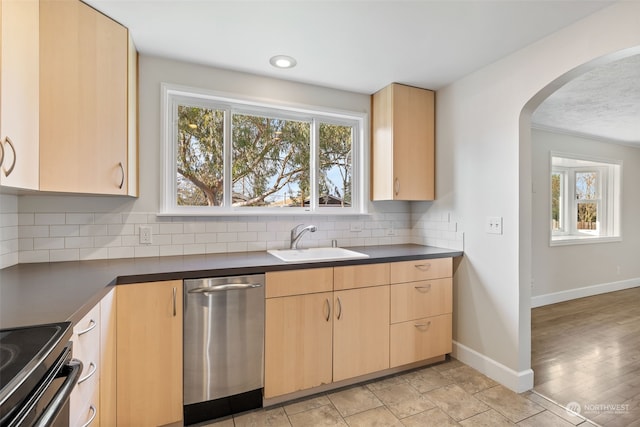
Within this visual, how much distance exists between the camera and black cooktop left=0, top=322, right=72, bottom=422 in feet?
2.05

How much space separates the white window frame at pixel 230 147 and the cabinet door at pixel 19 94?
79 cm

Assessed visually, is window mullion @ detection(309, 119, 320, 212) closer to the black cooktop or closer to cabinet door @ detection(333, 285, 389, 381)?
cabinet door @ detection(333, 285, 389, 381)

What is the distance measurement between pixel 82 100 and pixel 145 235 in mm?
900

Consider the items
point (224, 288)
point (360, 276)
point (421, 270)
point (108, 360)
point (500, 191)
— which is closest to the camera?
point (108, 360)

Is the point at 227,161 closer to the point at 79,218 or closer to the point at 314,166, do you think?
the point at 314,166

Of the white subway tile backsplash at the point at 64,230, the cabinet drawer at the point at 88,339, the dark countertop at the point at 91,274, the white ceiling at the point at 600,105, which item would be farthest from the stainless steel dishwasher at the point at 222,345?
the white ceiling at the point at 600,105

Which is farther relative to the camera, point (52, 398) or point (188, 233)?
point (188, 233)

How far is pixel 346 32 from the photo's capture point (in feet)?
6.22

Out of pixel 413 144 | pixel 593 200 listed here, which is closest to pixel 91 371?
pixel 413 144

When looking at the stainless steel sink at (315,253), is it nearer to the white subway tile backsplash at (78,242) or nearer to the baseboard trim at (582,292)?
the white subway tile backsplash at (78,242)

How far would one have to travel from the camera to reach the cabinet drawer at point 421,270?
2285 millimetres

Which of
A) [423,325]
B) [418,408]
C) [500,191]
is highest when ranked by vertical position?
[500,191]

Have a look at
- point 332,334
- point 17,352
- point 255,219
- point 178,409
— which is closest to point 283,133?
point 255,219

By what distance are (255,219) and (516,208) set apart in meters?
1.88
